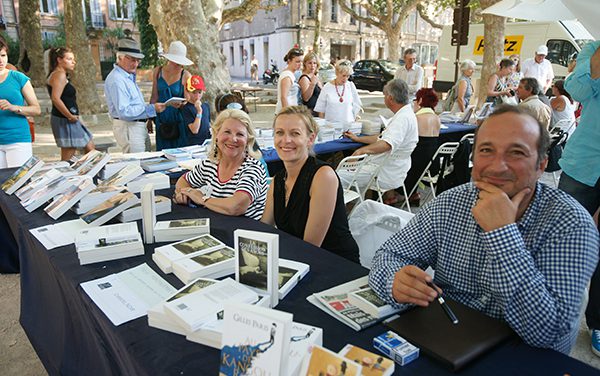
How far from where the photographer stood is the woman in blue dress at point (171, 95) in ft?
A: 13.9

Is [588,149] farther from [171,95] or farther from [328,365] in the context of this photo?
[171,95]

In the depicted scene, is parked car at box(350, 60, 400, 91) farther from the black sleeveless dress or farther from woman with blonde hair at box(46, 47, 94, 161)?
the black sleeveless dress

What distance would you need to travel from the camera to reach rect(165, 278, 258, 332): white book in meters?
1.14

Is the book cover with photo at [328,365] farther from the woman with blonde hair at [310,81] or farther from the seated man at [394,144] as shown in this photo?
the woman with blonde hair at [310,81]

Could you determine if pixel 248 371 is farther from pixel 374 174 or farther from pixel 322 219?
pixel 374 174

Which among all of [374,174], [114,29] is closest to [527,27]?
[374,174]

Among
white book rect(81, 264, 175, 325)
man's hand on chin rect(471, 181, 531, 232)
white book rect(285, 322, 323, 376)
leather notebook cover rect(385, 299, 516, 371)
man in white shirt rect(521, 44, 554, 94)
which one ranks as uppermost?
man in white shirt rect(521, 44, 554, 94)

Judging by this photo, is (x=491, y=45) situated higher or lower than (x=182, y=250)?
higher

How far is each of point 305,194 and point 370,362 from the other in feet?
4.05

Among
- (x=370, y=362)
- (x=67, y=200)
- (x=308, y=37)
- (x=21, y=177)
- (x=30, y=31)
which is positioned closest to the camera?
(x=370, y=362)

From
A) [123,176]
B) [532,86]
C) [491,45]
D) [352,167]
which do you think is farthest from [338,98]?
[491,45]

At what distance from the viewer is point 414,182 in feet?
15.9

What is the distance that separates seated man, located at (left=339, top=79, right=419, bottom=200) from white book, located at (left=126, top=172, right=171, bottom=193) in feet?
5.58

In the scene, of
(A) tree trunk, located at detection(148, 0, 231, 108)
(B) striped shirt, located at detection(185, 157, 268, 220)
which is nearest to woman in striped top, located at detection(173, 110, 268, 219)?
(B) striped shirt, located at detection(185, 157, 268, 220)
